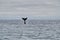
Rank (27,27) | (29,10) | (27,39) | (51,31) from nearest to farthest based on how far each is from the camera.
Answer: (27,39)
(51,31)
(27,27)
(29,10)

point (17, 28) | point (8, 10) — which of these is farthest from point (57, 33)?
point (8, 10)

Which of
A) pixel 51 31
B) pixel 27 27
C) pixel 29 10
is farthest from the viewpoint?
pixel 29 10

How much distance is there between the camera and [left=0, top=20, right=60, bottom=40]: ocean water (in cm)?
182

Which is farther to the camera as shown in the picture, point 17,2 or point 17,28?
point 17,2

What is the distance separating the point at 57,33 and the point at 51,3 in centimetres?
114

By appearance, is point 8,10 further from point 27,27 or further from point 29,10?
point 27,27

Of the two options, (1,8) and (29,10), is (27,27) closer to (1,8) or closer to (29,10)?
(29,10)

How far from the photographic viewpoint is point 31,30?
6.77 feet

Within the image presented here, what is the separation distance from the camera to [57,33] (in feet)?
6.40

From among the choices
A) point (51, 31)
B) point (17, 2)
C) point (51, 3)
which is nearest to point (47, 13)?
point (51, 3)

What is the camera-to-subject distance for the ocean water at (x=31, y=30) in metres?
1.82

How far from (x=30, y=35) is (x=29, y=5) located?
120 cm

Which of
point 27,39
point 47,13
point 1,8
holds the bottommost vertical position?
point 27,39

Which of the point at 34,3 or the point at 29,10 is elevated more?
the point at 34,3
